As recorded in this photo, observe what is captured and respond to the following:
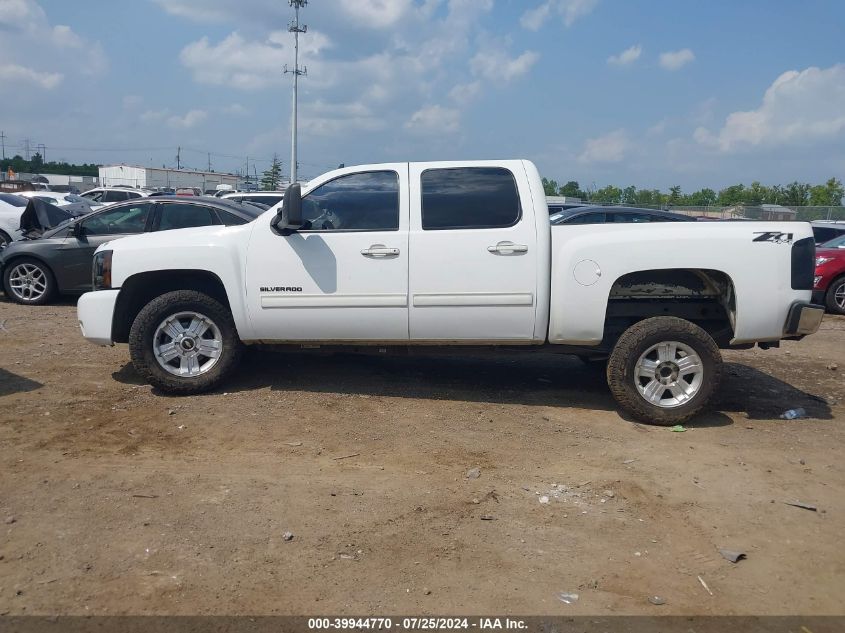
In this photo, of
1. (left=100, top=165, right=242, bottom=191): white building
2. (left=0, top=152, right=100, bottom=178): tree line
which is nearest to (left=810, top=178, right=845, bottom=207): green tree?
(left=100, top=165, right=242, bottom=191): white building

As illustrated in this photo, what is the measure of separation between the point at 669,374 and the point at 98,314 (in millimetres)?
4763

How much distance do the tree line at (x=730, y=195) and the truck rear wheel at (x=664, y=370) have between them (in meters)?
34.8

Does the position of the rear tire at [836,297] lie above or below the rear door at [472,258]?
below

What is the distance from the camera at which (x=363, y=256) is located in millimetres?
5820

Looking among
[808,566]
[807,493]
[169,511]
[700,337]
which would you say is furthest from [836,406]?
[169,511]

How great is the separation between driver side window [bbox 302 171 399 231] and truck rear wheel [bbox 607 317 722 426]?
7.04 feet

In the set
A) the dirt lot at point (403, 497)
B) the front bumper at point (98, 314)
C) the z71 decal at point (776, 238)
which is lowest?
the dirt lot at point (403, 497)

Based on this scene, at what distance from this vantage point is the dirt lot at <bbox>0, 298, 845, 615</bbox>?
3359 millimetres

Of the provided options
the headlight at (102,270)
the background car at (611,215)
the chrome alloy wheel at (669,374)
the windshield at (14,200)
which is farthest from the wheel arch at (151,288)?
the windshield at (14,200)

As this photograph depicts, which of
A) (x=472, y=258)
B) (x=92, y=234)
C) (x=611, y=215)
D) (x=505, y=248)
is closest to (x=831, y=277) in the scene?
(x=611, y=215)

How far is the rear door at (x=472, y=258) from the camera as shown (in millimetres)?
5699

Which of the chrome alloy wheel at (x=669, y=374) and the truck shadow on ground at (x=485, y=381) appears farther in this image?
the truck shadow on ground at (x=485, y=381)

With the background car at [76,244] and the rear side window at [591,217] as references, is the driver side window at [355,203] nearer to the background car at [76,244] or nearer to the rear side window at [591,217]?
the background car at [76,244]

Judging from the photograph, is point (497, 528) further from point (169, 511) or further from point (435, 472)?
point (169, 511)
